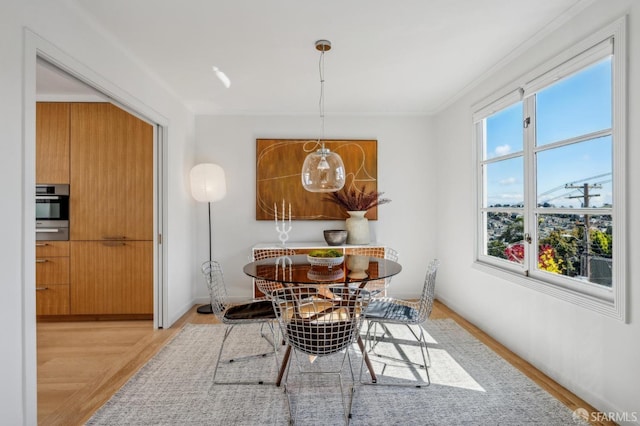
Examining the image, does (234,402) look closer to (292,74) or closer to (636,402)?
(636,402)

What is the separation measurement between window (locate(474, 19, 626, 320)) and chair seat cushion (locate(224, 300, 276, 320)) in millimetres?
2108

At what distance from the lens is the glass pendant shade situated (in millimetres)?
2670

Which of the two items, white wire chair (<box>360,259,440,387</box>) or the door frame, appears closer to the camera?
the door frame

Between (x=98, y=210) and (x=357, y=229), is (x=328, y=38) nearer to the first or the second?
(x=357, y=229)

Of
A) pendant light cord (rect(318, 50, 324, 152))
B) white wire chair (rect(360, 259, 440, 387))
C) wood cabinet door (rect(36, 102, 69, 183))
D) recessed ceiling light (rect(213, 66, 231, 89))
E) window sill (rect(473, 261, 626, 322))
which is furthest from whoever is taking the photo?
wood cabinet door (rect(36, 102, 69, 183))

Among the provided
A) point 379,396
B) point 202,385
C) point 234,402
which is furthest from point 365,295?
point 202,385

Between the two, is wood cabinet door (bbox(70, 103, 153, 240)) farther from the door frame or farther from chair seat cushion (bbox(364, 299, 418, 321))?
chair seat cushion (bbox(364, 299, 418, 321))

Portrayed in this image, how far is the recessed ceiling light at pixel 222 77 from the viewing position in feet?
10.4

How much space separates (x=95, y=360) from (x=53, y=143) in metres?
2.45

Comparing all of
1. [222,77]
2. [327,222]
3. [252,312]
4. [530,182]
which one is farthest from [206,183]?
[530,182]

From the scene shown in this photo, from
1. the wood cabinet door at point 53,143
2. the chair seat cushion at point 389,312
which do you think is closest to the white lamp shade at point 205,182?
the wood cabinet door at point 53,143

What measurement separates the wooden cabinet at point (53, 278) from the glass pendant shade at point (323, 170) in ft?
9.84

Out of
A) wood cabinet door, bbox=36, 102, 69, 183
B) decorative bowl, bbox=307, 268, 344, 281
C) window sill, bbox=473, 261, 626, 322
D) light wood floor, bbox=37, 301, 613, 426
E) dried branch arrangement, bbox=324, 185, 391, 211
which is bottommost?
light wood floor, bbox=37, 301, 613, 426

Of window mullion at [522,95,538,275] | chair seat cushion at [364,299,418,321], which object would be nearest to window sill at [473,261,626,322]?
window mullion at [522,95,538,275]
